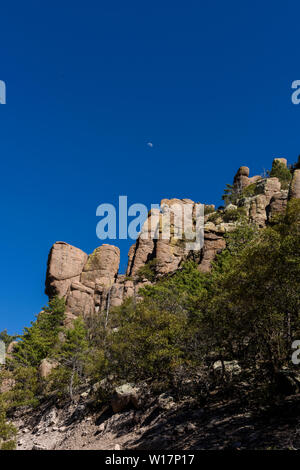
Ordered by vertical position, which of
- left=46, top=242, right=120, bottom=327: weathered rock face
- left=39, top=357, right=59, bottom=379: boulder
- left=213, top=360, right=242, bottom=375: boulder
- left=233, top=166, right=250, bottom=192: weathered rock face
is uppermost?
left=233, top=166, right=250, bottom=192: weathered rock face

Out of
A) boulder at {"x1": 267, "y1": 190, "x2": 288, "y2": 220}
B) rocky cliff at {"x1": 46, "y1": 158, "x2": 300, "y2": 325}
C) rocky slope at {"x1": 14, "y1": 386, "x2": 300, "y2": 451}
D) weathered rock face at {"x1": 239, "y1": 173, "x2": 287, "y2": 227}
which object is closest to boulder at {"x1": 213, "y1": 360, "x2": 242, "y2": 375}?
rocky slope at {"x1": 14, "y1": 386, "x2": 300, "y2": 451}

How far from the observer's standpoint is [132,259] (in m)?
72.1

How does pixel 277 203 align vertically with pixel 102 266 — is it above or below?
above

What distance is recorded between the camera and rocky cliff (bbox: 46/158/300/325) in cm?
5569

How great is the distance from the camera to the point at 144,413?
1806 cm

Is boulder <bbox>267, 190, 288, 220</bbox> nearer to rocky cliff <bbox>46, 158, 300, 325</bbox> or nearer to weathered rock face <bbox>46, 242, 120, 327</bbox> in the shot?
rocky cliff <bbox>46, 158, 300, 325</bbox>

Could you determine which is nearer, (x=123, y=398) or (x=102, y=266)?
(x=123, y=398)

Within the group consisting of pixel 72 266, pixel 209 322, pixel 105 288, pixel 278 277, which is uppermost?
pixel 72 266

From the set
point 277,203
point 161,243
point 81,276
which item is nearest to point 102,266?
point 81,276

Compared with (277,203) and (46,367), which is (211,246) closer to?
(277,203)
